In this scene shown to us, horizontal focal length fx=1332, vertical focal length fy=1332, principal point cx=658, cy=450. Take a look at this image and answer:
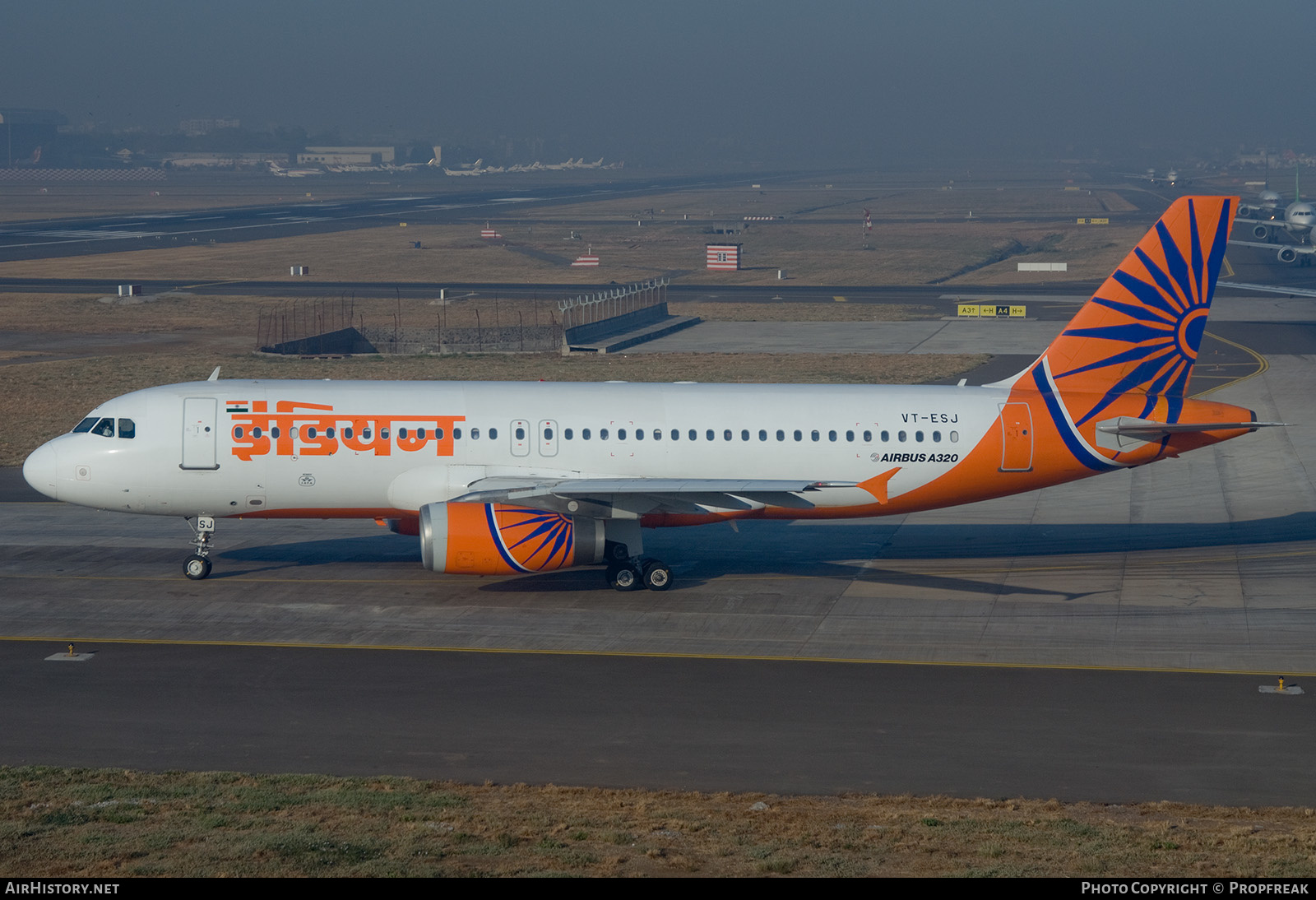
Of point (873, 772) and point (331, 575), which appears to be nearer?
point (873, 772)

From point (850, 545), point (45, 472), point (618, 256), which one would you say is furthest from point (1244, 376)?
point (618, 256)

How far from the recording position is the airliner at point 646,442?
107ft

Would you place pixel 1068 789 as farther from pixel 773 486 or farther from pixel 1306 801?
pixel 773 486

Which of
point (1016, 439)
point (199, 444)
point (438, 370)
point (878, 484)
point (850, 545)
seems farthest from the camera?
point (438, 370)

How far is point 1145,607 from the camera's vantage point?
31.6 meters

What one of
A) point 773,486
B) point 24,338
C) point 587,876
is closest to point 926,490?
point 773,486

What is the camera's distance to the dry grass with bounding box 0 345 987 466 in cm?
6081

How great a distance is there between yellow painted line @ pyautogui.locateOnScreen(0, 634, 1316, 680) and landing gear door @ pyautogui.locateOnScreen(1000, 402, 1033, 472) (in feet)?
26.3

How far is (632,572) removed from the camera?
3294 centimetres

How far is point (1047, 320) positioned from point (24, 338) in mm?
68863

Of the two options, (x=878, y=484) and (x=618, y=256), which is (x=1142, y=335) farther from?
(x=618, y=256)

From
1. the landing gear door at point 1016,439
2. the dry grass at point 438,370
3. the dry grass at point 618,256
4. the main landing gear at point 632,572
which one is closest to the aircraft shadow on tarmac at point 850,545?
the main landing gear at point 632,572

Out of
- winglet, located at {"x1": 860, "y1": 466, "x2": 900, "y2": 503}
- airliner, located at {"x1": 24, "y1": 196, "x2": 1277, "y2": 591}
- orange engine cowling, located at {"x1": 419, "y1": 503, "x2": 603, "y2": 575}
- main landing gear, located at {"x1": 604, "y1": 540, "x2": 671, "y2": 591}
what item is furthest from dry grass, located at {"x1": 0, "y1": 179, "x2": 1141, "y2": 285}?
orange engine cowling, located at {"x1": 419, "y1": 503, "x2": 603, "y2": 575}

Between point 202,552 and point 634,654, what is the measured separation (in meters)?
12.6
